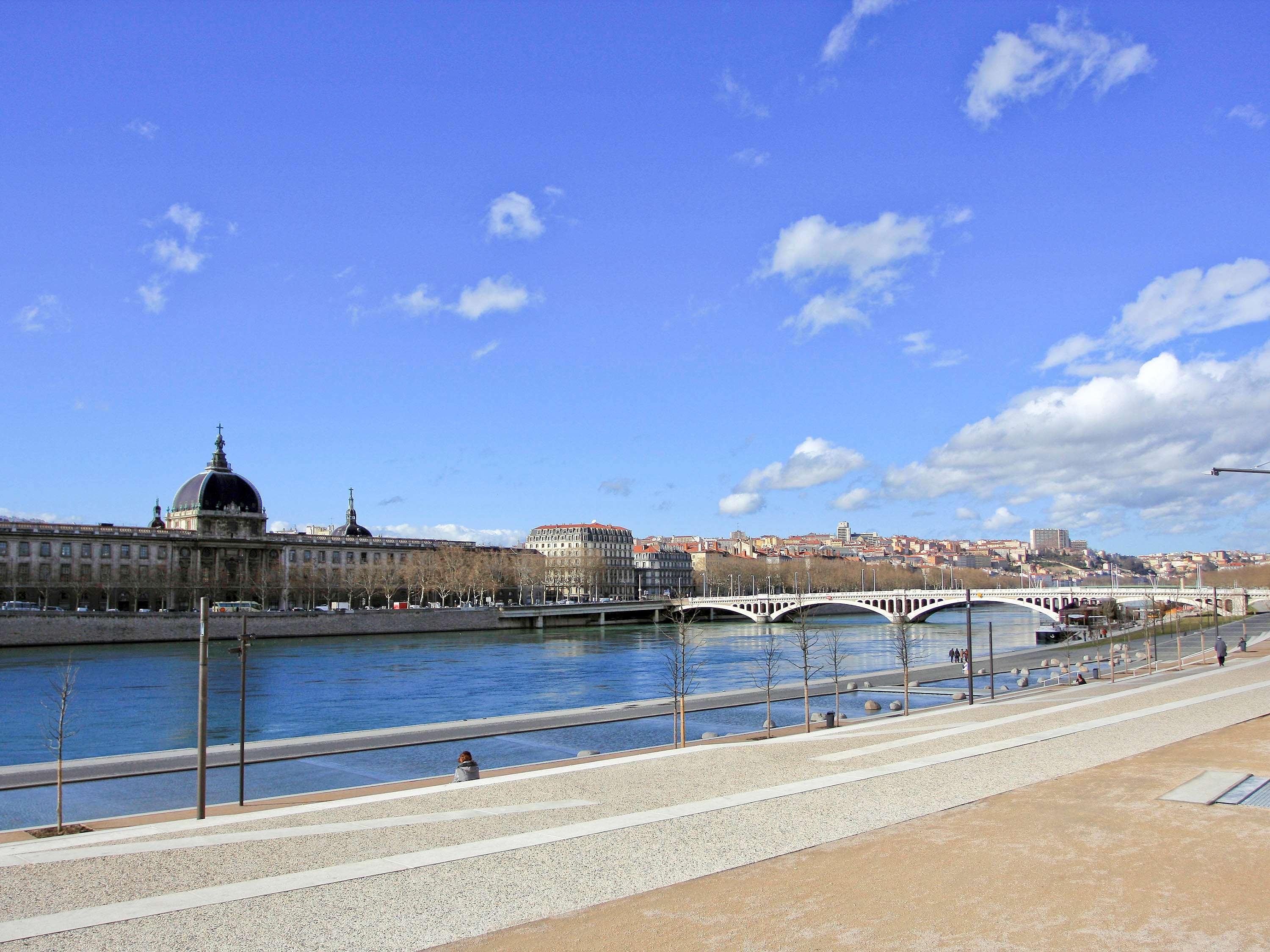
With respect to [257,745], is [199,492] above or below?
above

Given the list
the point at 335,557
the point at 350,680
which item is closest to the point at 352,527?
the point at 335,557

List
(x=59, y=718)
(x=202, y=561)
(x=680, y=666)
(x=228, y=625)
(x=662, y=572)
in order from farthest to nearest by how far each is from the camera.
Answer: (x=662, y=572) → (x=202, y=561) → (x=228, y=625) → (x=680, y=666) → (x=59, y=718)

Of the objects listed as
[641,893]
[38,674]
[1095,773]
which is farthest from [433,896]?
[38,674]

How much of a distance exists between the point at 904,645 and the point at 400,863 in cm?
2699

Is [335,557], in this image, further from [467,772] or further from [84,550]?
[467,772]

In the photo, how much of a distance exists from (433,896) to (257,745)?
755 inches

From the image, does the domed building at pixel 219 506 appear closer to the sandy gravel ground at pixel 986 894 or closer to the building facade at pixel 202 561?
the building facade at pixel 202 561

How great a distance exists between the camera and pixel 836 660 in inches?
1261

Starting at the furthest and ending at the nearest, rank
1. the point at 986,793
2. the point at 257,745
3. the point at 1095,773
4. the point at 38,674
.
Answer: the point at 38,674
the point at 257,745
the point at 1095,773
the point at 986,793

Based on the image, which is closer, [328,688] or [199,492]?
[328,688]

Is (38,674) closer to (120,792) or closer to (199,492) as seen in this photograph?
(120,792)

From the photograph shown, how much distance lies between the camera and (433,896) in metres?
7.51

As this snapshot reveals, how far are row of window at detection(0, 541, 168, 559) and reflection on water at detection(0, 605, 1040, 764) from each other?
32.1m

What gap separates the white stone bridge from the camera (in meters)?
79.6
